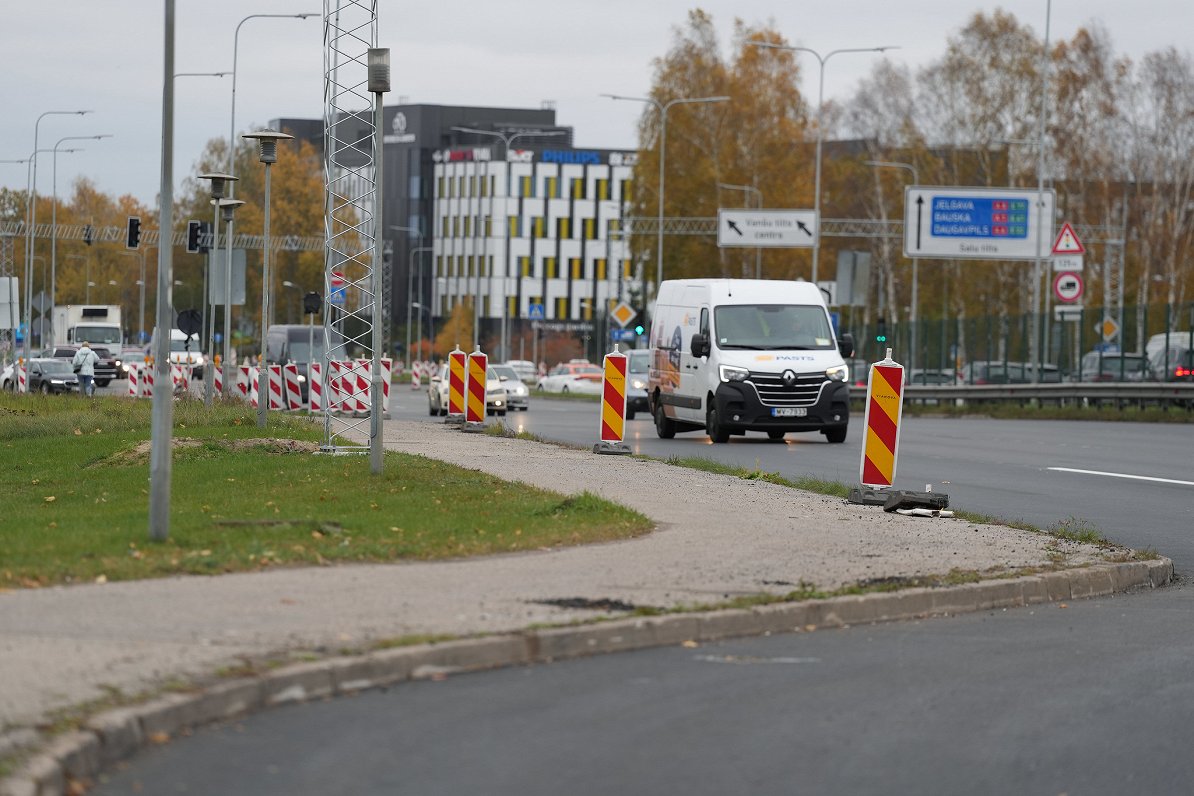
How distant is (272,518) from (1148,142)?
238 ft

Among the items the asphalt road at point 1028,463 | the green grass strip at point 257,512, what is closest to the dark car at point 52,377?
the asphalt road at point 1028,463

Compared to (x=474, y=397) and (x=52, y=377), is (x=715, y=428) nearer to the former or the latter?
(x=474, y=397)

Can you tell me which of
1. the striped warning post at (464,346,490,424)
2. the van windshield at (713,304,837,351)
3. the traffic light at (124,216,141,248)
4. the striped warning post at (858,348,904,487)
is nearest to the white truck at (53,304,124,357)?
the traffic light at (124,216,141,248)

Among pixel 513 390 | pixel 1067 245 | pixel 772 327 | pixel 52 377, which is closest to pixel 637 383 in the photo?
pixel 513 390

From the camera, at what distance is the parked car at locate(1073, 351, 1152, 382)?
46812 mm

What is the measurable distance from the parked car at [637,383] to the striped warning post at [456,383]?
318 inches

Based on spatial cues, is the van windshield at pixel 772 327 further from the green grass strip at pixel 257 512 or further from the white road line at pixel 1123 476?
the green grass strip at pixel 257 512

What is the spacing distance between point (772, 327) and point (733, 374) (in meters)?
1.36

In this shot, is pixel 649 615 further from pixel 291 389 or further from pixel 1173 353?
pixel 1173 353

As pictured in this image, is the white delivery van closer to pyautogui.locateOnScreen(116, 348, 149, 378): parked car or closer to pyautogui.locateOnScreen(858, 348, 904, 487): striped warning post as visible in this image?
pyautogui.locateOnScreen(858, 348, 904, 487): striped warning post

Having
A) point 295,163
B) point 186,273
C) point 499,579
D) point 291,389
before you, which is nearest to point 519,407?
point 291,389

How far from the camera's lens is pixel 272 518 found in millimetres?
14094

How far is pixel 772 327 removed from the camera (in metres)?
31.0

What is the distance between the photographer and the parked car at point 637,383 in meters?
44.3
